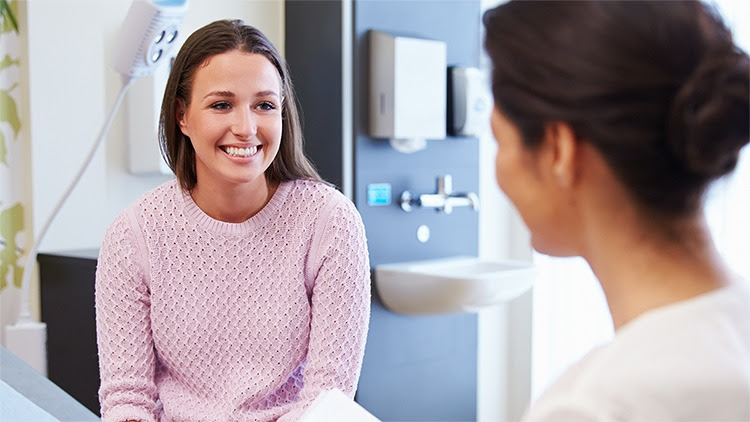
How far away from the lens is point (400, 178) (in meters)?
2.75

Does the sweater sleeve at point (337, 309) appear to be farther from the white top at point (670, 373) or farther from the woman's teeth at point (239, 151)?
the white top at point (670, 373)

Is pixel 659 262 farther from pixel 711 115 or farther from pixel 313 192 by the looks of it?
pixel 313 192

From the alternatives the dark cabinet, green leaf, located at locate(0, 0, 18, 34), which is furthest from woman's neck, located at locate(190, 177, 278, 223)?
green leaf, located at locate(0, 0, 18, 34)

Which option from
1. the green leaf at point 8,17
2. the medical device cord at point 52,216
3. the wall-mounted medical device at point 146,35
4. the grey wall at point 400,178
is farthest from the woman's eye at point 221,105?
the grey wall at point 400,178

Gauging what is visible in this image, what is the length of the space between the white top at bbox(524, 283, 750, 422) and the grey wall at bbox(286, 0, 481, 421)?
1970 millimetres

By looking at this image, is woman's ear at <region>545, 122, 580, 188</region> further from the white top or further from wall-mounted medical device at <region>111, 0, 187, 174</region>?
Answer: wall-mounted medical device at <region>111, 0, 187, 174</region>

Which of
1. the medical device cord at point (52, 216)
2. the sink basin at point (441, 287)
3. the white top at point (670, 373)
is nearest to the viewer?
the white top at point (670, 373)

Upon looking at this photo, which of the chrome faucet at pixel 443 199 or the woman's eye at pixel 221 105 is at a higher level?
the woman's eye at pixel 221 105

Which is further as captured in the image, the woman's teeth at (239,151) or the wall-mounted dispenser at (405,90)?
the wall-mounted dispenser at (405,90)

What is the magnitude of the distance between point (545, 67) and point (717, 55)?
0.13m

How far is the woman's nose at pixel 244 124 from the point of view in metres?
1.46

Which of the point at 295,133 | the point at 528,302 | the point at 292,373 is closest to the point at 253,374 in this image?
the point at 292,373

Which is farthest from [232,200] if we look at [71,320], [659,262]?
[659,262]

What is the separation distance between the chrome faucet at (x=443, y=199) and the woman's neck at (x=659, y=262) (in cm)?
204
